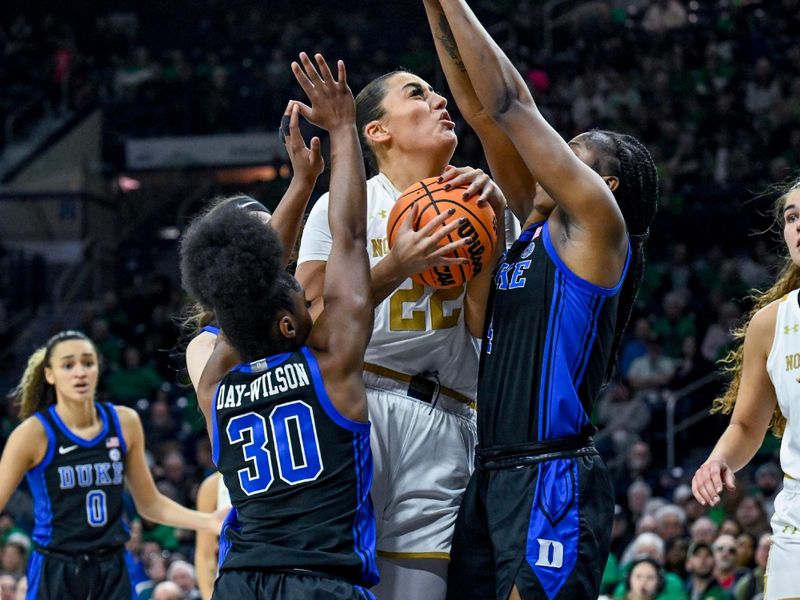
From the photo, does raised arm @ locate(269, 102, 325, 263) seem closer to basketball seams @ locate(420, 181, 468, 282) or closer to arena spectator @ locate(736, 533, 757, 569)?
basketball seams @ locate(420, 181, 468, 282)

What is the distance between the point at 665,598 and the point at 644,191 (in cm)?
465

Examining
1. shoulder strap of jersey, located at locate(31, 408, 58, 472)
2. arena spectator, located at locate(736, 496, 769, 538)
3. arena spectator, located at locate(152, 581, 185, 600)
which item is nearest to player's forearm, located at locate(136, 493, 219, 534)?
shoulder strap of jersey, located at locate(31, 408, 58, 472)

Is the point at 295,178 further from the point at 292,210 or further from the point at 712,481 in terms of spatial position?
the point at 712,481

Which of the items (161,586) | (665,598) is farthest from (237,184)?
(665,598)

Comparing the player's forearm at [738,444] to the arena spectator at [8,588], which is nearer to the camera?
the player's forearm at [738,444]

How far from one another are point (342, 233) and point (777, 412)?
1.70 m

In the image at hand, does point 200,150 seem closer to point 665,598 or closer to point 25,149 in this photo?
point 25,149

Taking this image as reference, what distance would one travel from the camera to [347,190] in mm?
3420

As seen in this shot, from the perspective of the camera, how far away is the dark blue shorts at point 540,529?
10.6 feet

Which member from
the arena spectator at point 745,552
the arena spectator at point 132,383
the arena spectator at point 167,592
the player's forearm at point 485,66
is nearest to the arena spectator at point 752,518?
the arena spectator at point 745,552

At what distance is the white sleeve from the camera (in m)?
3.77

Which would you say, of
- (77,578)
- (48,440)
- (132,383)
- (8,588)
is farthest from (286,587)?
(132,383)

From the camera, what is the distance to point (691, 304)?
11922 mm

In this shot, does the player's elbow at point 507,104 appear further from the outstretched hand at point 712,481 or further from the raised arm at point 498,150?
the outstretched hand at point 712,481
